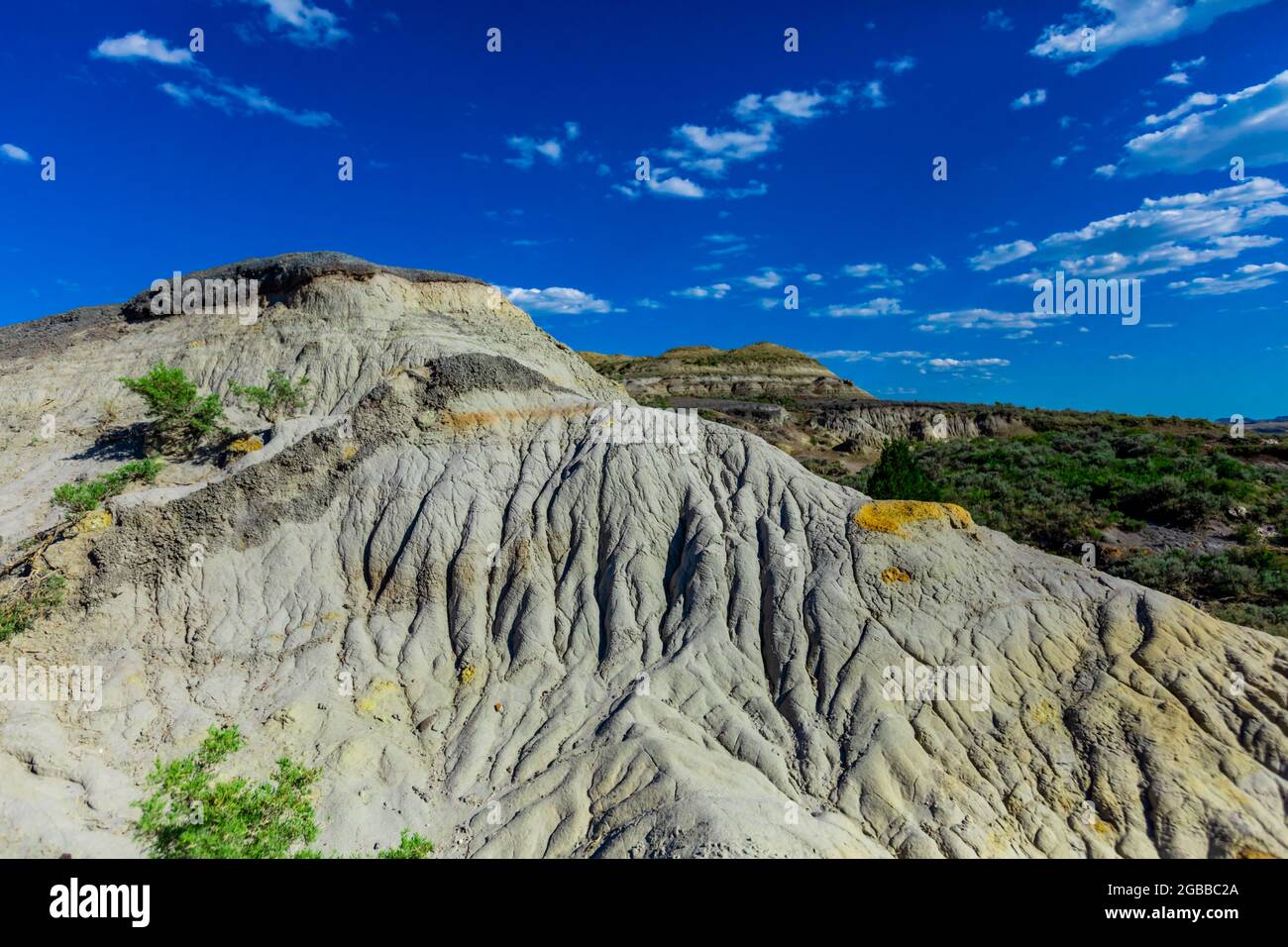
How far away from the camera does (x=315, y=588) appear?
61.1 feet

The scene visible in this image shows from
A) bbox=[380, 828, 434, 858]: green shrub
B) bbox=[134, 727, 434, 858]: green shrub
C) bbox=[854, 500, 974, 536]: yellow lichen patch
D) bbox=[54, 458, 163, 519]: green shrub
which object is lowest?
bbox=[380, 828, 434, 858]: green shrub

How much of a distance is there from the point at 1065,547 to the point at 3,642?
38116 mm

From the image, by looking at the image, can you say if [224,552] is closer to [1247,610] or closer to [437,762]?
[437,762]

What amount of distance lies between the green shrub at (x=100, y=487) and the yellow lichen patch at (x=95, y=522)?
72 cm

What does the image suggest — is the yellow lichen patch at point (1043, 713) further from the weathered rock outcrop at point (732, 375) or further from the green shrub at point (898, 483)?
the weathered rock outcrop at point (732, 375)

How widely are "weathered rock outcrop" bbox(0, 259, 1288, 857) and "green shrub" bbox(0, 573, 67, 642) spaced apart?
0.43 meters

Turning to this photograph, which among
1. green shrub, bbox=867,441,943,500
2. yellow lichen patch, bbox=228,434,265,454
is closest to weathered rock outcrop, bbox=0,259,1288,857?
yellow lichen patch, bbox=228,434,265,454

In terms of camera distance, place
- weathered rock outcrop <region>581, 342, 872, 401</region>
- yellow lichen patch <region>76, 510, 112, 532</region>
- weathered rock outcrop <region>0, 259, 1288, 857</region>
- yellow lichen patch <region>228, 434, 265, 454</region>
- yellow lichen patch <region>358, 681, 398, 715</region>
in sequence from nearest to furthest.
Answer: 1. weathered rock outcrop <region>0, 259, 1288, 857</region>
2. yellow lichen patch <region>358, 681, 398, 715</region>
3. yellow lichen patch <region>76, 510, 112, 532</region>
4. yellow lichen patch <region>228, 434, 265, 454</region>
5. weathered rock outcrop <region>581, 342, 872, 401</region>

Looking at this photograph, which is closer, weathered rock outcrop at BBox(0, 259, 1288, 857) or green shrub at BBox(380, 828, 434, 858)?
green shrub at BBox(380, 828, 434, 858)

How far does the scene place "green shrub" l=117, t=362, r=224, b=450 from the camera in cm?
2245

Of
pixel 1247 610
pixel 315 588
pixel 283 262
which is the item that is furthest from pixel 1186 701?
pixel 283 262

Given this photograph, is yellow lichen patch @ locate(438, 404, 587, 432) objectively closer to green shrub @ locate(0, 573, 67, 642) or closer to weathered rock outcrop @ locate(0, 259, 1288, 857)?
weathered rock outcrop @ locate(0, 259, 1288, 857)

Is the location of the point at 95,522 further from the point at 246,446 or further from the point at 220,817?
the point at 220,817

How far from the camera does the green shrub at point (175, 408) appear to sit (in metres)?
22.5
